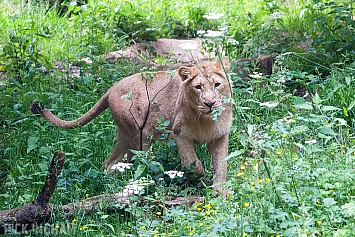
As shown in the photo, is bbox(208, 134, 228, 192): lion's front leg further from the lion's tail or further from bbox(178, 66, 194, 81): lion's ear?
the lion's tail

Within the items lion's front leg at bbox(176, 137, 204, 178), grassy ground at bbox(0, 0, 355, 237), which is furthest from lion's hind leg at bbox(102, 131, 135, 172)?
lion's front leg at bbox(176, 137, 204, 178)

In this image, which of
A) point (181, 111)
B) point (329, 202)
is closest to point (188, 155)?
point (181, 111)

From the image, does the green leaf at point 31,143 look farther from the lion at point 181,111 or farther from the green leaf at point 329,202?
the green leaf at point 329,202

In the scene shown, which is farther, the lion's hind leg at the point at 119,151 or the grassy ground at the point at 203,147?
the lion's hind leg at the point at 119,151

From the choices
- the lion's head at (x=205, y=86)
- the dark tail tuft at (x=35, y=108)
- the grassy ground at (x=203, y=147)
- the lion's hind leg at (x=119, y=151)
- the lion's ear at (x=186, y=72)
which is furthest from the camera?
the lion's hind leg at (x=119, y=151)

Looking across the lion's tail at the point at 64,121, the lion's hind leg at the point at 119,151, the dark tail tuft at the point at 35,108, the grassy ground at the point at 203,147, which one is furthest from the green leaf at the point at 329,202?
the dark tail tuft at the point at 35,108

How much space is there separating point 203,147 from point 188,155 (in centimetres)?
82

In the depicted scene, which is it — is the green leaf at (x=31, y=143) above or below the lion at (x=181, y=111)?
below

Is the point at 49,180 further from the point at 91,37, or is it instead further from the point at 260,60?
the point at 91,37

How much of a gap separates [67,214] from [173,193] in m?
0.95

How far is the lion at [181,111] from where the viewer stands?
5891 mm

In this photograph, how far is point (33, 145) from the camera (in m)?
6.83

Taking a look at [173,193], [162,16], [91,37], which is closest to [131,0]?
[162,16]

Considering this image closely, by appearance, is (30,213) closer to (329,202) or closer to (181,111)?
(181,111)
